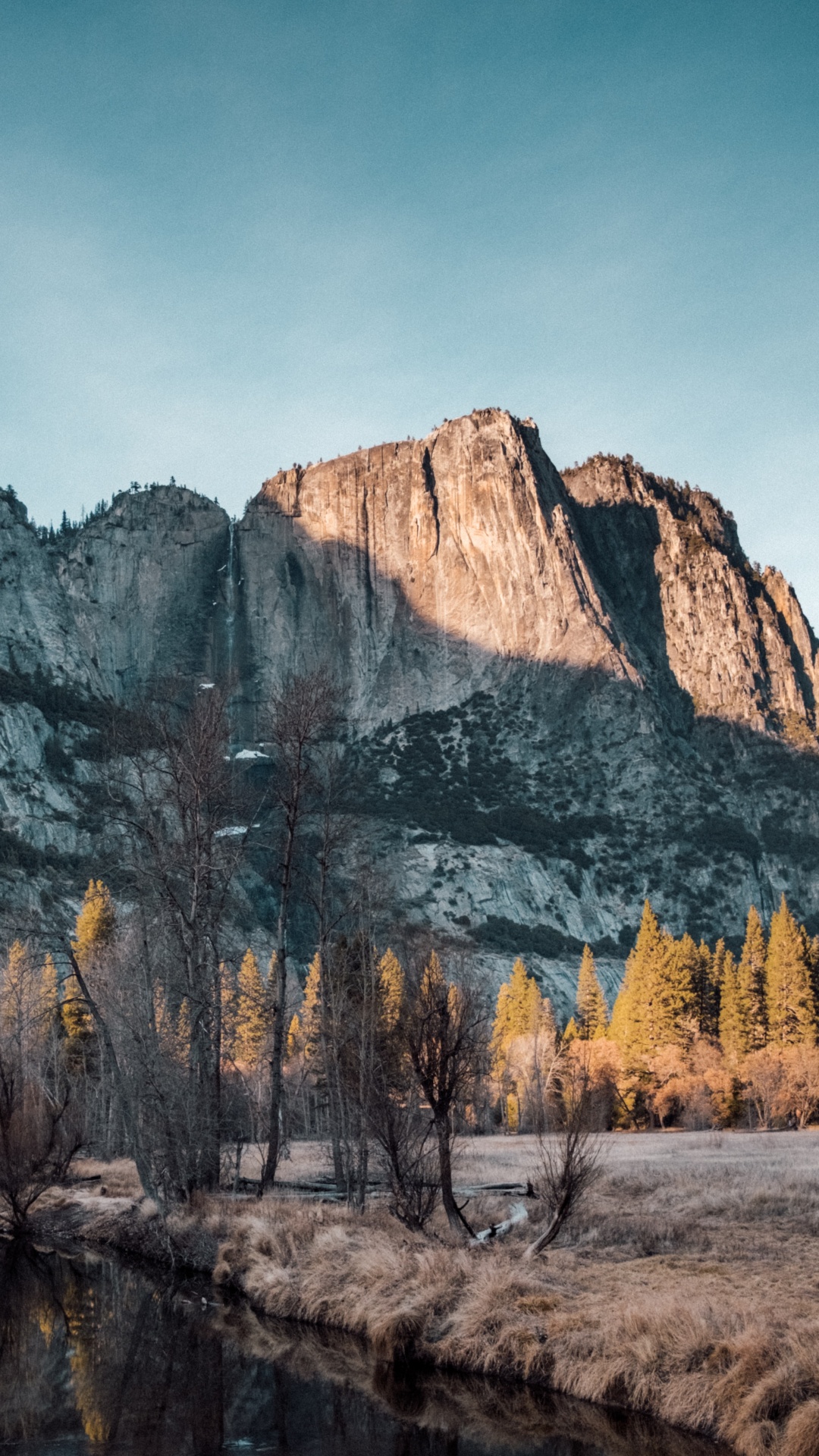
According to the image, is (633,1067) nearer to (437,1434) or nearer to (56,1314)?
(56,1314)

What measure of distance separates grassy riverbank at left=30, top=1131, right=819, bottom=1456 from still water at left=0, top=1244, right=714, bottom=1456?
37cm

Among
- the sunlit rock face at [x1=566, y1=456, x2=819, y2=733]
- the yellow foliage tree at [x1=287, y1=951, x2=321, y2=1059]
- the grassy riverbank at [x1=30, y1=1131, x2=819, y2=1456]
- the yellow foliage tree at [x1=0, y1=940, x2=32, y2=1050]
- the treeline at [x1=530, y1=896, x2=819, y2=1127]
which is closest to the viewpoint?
the grassy riverbank at [x1=30, y1=1131, x2=819, y2=1456]

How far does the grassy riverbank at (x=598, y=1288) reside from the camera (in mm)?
11102

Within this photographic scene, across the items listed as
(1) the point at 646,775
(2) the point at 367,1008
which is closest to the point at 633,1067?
(2) the point at 367,1008

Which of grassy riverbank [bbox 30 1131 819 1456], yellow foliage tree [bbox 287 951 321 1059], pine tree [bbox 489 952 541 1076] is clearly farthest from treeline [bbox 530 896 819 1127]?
grassy riverbank [bbox 30 1131 819 1456]

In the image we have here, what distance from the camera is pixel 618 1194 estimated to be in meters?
25.1

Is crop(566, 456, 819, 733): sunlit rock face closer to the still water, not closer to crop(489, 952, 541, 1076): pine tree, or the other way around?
crop(489, 952, 541, 1076): pine tree

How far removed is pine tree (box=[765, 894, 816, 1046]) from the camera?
57000 millimetres

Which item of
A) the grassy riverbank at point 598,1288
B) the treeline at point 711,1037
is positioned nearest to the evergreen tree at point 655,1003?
the treeline at point 711,1037

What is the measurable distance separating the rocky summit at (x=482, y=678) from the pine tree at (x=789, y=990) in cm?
6054

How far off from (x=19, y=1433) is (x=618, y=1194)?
16177 millimetres

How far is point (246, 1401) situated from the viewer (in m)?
12.9

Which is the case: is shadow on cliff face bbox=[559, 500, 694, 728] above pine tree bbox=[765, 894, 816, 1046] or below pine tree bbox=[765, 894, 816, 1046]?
above

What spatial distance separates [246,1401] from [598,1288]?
187 inches
